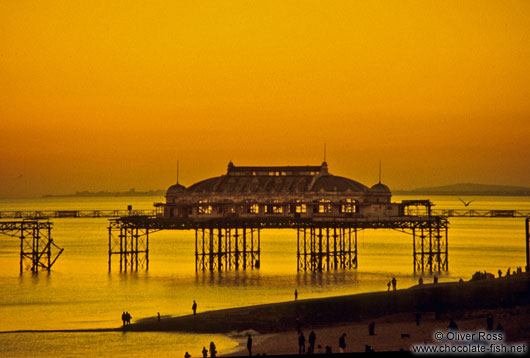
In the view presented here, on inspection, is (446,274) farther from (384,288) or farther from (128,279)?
(128,279)

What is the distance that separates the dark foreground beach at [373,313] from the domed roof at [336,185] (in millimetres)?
34532

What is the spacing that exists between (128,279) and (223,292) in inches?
559

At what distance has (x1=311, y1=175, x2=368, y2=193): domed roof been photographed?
86.1m

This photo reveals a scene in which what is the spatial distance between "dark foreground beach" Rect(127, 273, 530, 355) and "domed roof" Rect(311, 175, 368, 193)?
1360 inches

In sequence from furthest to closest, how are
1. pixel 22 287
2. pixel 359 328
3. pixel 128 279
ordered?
pixel 128 279 < pixel 22 287 < pixel 359 328

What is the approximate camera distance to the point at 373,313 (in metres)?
49.7

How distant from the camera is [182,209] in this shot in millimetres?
88688

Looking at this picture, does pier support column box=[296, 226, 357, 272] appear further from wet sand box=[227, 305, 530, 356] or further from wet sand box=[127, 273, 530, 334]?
wet sand box=[227, 305, 530, 356]

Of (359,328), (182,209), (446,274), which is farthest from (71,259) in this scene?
(359,328)

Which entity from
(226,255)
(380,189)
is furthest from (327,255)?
(226,255)

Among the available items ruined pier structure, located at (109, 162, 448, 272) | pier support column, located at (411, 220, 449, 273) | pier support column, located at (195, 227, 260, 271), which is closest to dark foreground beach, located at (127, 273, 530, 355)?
pier support column, located at (411, 220, 449, 273)

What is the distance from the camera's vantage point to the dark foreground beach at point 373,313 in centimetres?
4709

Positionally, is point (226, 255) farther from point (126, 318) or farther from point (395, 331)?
point (395, 331)

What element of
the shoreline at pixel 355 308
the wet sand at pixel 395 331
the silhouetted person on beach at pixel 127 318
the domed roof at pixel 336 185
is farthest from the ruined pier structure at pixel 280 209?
the wet sand at pixel 395 331
